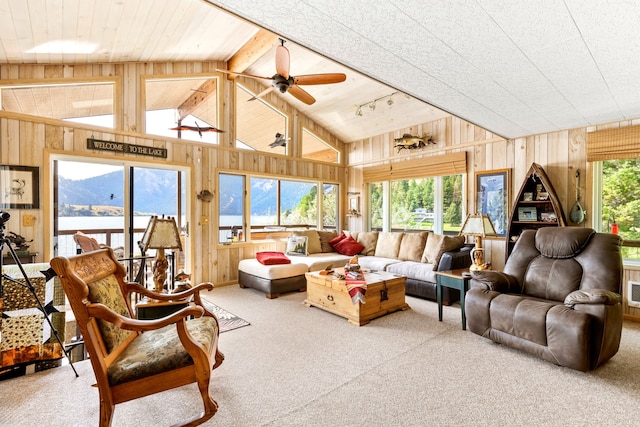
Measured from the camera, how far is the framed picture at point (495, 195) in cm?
461

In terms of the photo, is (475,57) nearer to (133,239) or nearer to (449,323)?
(449,323)

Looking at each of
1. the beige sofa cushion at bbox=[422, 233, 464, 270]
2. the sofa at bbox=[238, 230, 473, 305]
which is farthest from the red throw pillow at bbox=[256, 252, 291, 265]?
the beige sofa cushion at bbox=[422, 233, 464, 270]

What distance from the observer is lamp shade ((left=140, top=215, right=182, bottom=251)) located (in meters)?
2.60

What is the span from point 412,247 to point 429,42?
145 inches

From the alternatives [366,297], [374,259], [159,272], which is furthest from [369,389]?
[374,259]

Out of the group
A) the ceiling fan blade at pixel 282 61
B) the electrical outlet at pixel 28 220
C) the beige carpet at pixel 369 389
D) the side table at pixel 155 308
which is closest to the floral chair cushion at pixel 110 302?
the side table at pixel 155 308

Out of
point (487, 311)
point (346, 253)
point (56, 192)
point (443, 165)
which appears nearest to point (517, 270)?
point (487, 311)

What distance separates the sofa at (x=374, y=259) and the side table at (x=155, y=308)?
1937 mm

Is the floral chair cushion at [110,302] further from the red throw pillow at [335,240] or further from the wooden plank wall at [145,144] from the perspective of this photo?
the red throw pillow at [335,240]

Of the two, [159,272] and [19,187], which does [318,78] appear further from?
[19,187]

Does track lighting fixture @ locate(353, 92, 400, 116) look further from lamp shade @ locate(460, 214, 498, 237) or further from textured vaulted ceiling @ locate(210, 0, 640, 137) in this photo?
lamp shade @ locate(460, 214, 498, 237)

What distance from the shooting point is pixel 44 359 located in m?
2.41

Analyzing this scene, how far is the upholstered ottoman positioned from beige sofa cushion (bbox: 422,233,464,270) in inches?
75.8

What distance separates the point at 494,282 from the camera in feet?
9.59
